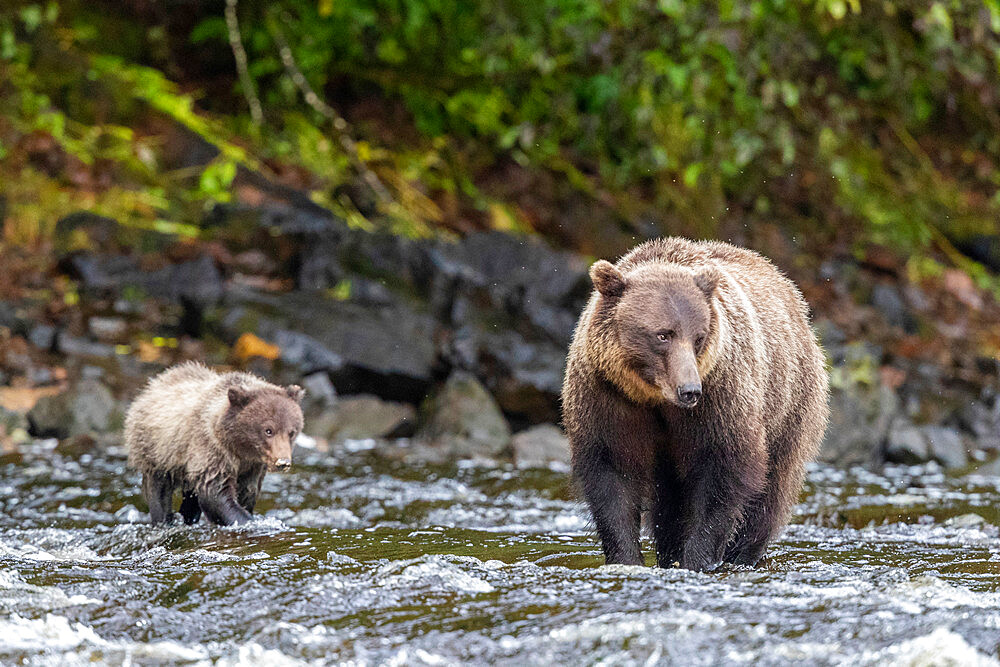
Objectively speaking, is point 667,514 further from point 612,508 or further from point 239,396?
point 239,396

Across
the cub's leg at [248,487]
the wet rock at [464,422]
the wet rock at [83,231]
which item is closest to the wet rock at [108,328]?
the wet rock at [83,231]

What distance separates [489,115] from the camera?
53.7 ft

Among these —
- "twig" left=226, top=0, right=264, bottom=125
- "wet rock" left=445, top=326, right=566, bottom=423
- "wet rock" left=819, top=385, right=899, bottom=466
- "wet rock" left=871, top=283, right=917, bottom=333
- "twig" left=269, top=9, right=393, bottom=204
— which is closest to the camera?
"wet rock" left=819, top=385, right=899, bottom=466

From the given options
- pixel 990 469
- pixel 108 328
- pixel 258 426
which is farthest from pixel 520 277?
pixel 258 426

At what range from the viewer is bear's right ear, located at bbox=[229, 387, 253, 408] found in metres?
7.50

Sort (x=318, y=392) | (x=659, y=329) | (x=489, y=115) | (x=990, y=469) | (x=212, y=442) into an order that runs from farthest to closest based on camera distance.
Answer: (x=489, y=115)
(x=318, y=392)
(x=990, y=469)
(x=212, y=442)
(x=659, y=329)

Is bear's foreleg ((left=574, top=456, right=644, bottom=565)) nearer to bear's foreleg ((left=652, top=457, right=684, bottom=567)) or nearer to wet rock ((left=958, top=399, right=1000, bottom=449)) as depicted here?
bear's foreleg ((left=652, top=457, right=684, bottom=567))

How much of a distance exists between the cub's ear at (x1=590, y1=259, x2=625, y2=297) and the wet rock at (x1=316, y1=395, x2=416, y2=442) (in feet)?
19.9

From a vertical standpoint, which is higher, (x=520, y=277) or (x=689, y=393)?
(x=520, y=277)

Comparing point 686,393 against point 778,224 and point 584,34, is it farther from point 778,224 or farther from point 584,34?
point 778,224

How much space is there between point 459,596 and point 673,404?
141 cm

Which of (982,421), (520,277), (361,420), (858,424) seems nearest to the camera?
(361,420)

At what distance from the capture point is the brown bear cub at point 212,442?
24.4 ft

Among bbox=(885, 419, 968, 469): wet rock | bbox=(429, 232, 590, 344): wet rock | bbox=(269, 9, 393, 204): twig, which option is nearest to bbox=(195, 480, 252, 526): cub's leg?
bbox=(429, 232, 590, 344): wet rock
